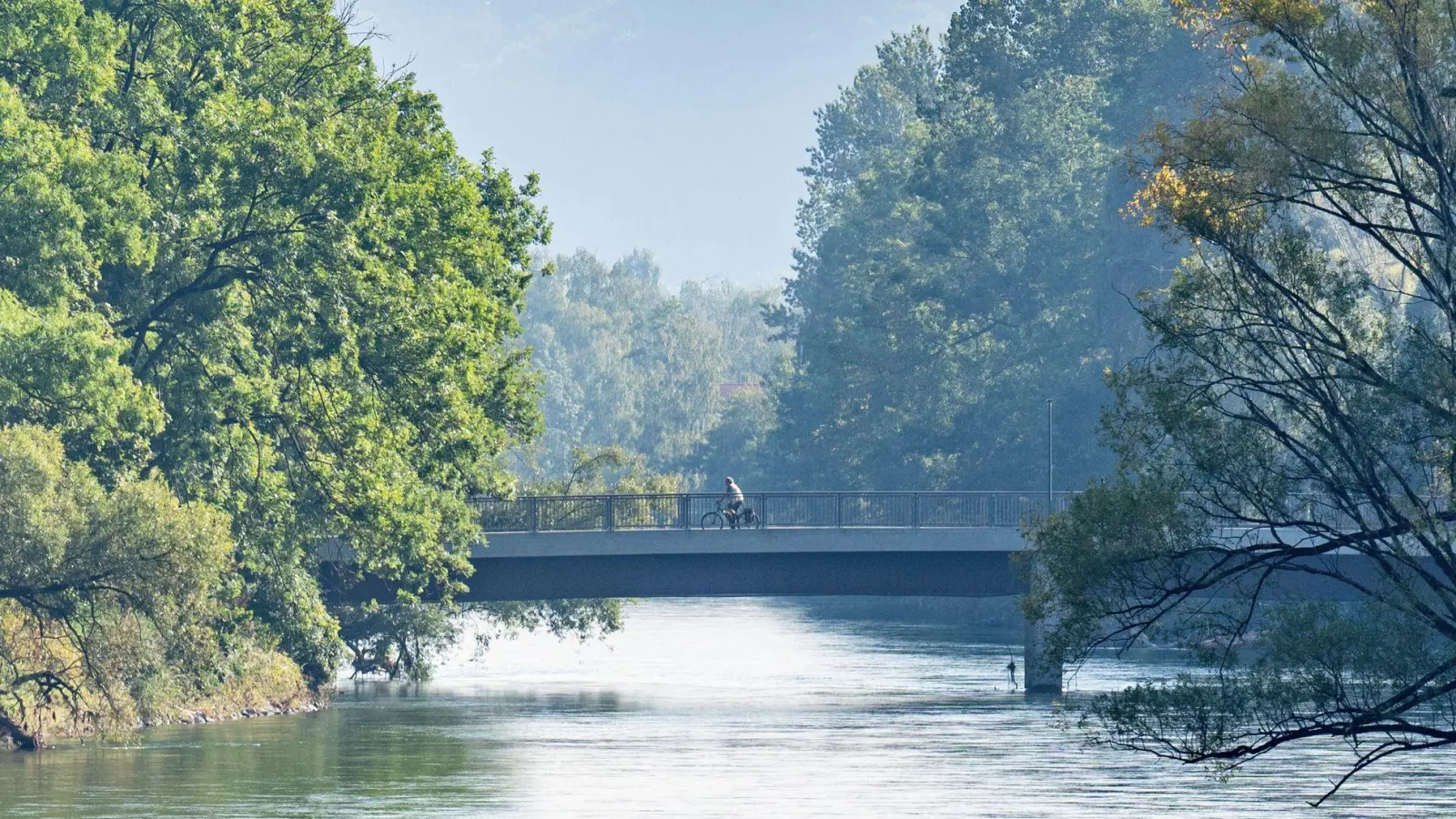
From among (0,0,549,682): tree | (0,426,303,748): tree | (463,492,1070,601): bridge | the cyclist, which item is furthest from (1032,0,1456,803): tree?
the cyclist

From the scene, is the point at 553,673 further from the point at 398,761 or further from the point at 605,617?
the point at 398,761

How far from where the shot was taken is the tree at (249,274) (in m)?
40.6

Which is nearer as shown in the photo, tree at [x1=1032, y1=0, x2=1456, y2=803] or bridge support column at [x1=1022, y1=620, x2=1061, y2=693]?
tree at [x1=1032, y1=0, x2=1456, y2=803]

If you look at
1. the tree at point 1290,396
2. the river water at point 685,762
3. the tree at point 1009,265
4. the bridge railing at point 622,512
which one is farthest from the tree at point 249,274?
the tree at point 1009,265

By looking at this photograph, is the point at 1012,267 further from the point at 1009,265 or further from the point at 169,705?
the point at 169,705

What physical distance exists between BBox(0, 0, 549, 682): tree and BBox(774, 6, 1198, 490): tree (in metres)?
52.4

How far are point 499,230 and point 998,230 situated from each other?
51.9m

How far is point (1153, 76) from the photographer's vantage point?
100875 mm

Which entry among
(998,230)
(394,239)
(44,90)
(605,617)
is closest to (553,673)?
(605,617)

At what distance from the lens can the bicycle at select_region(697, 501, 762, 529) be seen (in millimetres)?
57562

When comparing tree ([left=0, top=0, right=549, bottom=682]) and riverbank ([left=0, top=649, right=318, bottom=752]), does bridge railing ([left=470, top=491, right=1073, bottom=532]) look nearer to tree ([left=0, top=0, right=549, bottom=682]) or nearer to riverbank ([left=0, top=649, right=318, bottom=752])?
riverbank ([left=0, top=649, right=318, bottom=752])

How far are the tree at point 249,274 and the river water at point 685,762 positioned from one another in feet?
15.4

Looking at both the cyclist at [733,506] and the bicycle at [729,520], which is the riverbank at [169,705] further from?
the cyclist at [733,506]

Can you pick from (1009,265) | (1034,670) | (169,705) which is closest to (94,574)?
(169,705)
